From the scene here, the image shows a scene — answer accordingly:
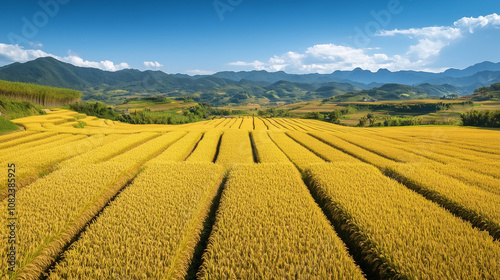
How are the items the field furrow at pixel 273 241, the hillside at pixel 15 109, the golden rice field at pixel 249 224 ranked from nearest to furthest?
the field furrow at pixel 273 241 < the golden rice field at pixel 249 224 < the hillside at pixel 15 109

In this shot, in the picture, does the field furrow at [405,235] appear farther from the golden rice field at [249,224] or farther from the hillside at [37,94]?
the hillside at [37,94]

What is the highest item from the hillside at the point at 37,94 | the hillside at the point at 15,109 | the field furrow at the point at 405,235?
the hillside at the point at 37,94

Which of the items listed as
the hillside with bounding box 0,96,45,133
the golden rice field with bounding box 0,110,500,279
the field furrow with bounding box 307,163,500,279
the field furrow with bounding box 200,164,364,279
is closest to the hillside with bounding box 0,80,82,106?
the hillside with bounding box 0,96,45,133

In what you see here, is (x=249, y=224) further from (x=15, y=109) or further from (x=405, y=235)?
(x=15, y=109)

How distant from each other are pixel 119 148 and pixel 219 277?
65.8ft

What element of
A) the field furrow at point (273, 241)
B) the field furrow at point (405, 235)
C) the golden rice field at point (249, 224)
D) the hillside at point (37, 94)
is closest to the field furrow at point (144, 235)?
the golden rice field at point (249, 224)

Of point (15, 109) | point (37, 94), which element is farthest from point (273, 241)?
point (37, 94)

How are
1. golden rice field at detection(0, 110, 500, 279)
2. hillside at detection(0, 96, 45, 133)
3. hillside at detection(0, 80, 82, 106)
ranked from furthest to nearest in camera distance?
hillside at detection(0, 80, 82, 106) < hillside at detection(0, 96, 45, 133) < golden rice field at detection(0, 110, 500, 279)

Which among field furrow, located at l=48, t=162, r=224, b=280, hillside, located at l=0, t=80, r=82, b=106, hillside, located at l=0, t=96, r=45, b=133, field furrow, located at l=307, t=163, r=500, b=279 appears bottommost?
A: field furrow, located at l=307, t=163, r=500, b=279

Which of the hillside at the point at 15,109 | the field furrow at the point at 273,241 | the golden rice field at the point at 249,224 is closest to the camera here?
the field furrow at the point at 273,241

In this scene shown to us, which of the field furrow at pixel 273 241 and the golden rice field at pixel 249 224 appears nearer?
the field furrow at pixel 273 241

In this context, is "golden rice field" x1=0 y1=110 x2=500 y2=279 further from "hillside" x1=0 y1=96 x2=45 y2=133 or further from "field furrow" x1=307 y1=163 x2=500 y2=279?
"hillside" x1=0 y1=96 x2=45 y2=133

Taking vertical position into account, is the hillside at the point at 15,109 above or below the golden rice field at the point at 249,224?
above

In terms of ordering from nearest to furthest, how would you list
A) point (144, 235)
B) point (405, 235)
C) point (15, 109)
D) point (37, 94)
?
point (405, 235)
point (144, 235)
point (15, 109)
point (37, 94)
